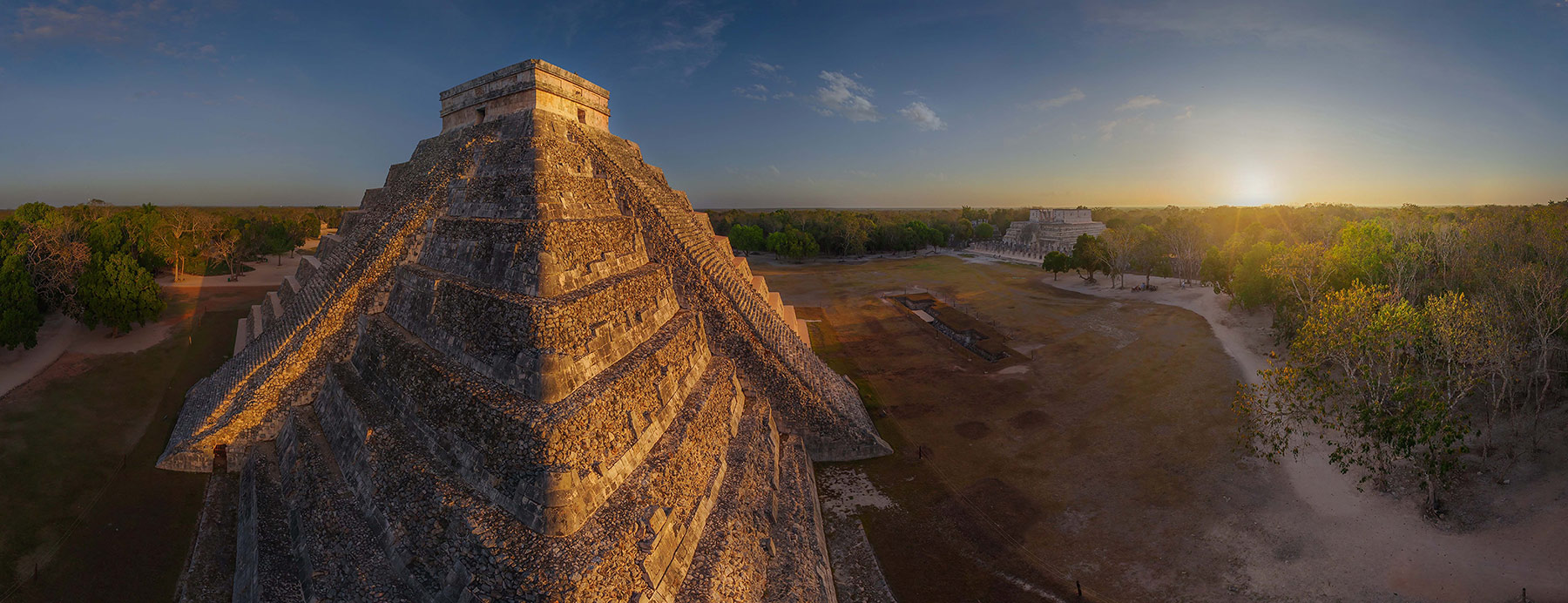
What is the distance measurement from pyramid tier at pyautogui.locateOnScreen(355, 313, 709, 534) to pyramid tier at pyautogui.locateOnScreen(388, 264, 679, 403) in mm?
260

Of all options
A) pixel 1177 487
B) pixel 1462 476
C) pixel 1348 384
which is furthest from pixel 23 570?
pixel 1462 476

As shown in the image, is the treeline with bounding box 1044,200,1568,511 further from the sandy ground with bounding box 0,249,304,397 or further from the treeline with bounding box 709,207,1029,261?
the treeline with bounding box 709,207,1029,261

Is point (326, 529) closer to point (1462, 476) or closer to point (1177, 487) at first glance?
point (1177, 487)

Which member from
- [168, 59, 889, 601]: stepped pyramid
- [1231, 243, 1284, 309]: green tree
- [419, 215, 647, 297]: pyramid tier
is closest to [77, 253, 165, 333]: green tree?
[168, 59, 889, 601]: stepped pyramid

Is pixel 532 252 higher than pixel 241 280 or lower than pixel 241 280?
higher

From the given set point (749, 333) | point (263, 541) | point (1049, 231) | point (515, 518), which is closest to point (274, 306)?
point (263, 541)

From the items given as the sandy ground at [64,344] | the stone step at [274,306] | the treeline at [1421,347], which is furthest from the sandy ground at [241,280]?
the treeline at [1421,347]

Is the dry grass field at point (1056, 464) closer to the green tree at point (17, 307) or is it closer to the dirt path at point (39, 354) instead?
the dirt path at point (39, 354)

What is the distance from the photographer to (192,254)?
4384 cm

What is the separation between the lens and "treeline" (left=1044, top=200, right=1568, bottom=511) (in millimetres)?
14305

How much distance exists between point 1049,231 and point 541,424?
85825 millimetres

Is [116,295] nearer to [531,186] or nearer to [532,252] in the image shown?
[531,186]

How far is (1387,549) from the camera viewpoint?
44.2 ft

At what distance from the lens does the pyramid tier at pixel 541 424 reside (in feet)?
28.0
